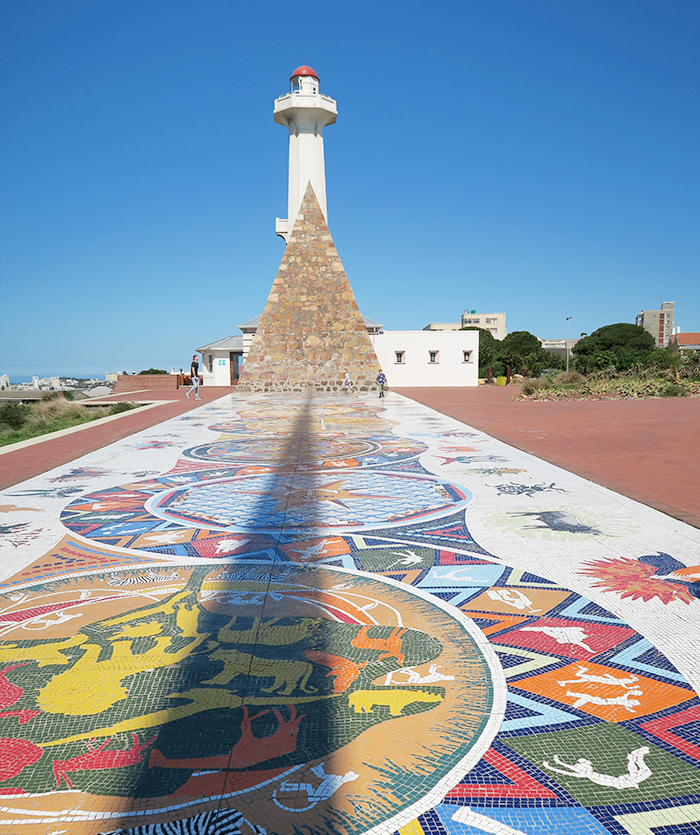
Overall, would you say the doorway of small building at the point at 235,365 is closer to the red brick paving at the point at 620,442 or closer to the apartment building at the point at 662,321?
the red brick paving at the point at 620,442

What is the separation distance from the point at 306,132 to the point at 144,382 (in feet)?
49.8

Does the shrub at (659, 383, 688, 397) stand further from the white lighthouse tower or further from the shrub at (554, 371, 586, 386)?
the white lighthouse tower

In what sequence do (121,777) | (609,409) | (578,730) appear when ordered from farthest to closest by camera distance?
1. (609,409)
2. (578,730)
3. (121,777)

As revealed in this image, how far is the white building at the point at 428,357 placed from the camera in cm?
3005

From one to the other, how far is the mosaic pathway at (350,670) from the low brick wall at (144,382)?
87.7 feet

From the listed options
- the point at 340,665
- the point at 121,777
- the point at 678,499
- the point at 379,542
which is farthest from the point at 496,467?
the point at 121,777

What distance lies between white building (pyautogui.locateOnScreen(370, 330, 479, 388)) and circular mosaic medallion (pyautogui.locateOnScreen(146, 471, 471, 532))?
79.7 ft

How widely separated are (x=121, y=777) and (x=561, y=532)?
3.13m

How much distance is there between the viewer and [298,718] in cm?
194

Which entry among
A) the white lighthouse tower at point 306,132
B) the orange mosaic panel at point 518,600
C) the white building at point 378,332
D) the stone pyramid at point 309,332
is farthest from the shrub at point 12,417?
the white lighthouse tower at point 306,132

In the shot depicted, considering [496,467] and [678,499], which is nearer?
[678,499]

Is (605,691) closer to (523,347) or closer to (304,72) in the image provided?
(304,72)

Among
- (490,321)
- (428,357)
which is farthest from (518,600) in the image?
(490,321)

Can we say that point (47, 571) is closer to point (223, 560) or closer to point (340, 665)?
point (223, 560)
